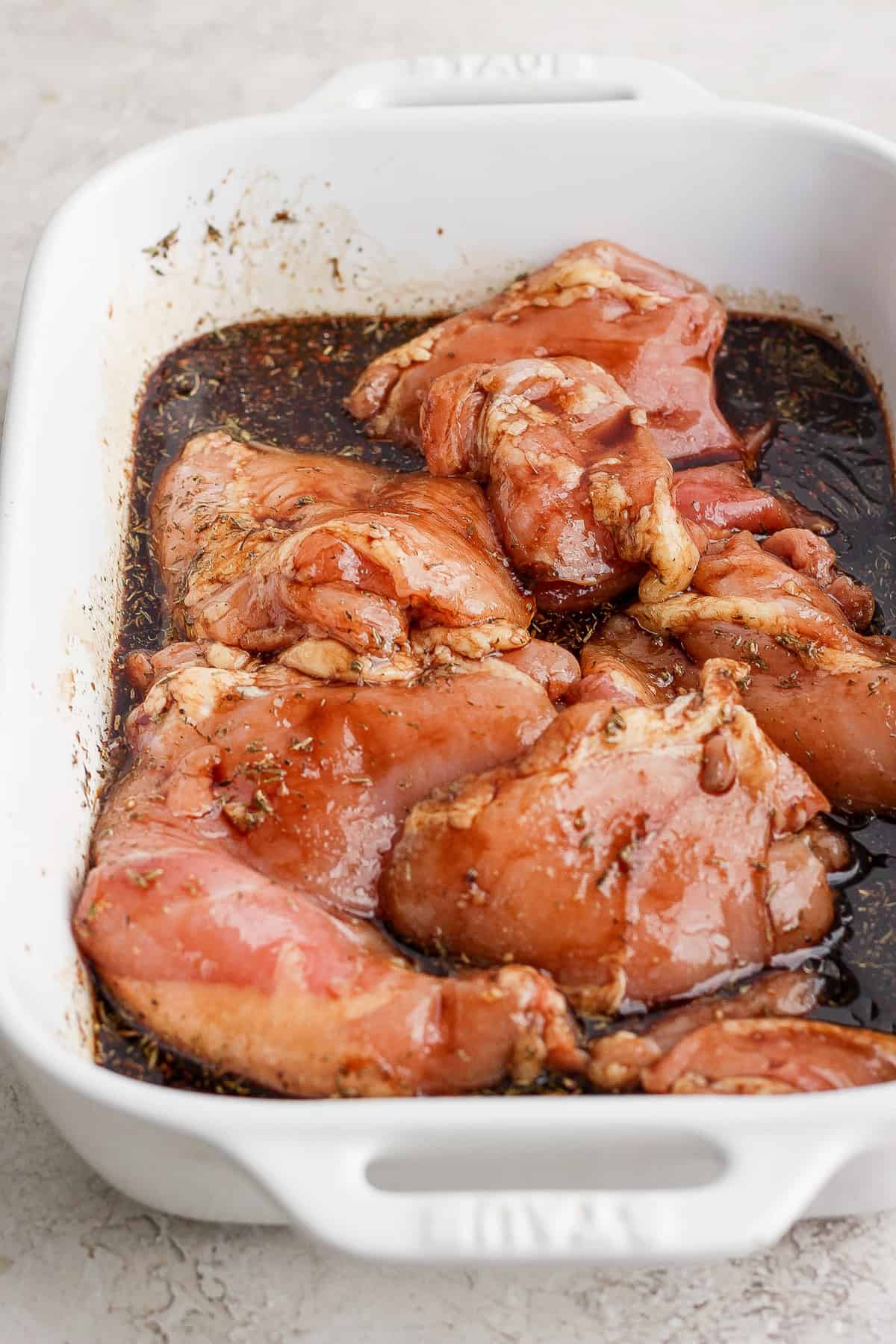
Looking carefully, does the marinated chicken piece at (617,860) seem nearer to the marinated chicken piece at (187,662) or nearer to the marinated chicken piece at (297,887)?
the marinated chicken piece at (297,887)

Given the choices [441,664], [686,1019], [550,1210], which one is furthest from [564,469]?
[550,1210]

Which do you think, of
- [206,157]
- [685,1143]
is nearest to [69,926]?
[685,1143]

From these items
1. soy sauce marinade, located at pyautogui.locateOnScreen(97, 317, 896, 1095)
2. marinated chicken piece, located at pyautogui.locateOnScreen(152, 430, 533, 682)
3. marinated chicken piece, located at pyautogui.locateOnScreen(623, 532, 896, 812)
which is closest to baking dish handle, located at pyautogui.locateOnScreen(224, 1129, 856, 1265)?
marinated chicken piece, located at pyautogui.locateOnScreen(623, 532, 896, 812)

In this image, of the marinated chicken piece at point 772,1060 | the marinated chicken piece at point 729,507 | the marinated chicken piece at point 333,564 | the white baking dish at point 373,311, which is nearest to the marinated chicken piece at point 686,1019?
the marinated chicken piece at point 772,1060

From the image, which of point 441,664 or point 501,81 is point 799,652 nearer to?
point 441,664

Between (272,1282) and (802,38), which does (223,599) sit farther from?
(802,38)

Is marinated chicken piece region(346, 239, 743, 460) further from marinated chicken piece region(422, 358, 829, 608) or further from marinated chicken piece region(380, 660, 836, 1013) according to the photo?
marinated chicken piece region(380, 660, 836, 1013)
